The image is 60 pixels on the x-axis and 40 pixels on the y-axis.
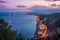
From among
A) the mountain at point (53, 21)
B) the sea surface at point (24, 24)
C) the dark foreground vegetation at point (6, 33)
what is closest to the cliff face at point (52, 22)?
the mountain at point (53, 21)

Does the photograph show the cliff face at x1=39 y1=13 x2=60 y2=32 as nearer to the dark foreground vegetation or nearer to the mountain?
the mountain

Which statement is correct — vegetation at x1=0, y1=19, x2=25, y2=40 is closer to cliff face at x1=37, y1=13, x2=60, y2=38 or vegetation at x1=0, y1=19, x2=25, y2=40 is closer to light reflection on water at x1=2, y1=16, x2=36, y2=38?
light reflection on water at x1=2, y1=16, x2=36, y2=38

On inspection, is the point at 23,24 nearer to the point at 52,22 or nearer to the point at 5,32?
the point at 5,32

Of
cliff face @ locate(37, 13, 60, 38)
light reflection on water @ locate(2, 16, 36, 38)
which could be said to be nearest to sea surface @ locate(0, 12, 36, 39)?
light reflection on water @ locate(2, 16, 36, 38)

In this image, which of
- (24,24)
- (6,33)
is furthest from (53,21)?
(6,33)

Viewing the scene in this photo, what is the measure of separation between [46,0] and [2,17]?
Result: 553mm

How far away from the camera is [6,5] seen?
8.14 feet

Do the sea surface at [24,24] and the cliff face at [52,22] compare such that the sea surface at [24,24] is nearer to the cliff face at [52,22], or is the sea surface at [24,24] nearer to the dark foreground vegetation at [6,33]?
the dark foreground vegetation at [6,33]

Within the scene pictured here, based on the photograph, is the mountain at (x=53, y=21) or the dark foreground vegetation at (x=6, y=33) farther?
the mountain at (x=53, y=21)

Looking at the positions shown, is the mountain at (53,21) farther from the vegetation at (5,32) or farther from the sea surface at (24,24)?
the vegetation at (5,32)

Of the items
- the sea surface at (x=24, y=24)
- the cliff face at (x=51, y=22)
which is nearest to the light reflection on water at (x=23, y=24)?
the sea surface at (x=24, y=24)

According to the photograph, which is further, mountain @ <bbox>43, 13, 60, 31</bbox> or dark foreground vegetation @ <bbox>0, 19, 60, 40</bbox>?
mountain @ <bbox>43, 13, 60, 31</bbox>

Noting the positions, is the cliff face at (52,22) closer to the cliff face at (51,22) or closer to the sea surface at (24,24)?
the cliff face at (51,22)

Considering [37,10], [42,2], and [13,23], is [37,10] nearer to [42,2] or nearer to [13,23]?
[42,2]
